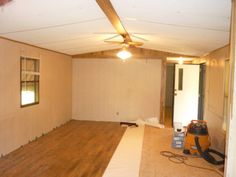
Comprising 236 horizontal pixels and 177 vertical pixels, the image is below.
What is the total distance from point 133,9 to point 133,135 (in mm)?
3598

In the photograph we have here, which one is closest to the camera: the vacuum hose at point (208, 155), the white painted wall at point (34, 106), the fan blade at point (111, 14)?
the fan blade at point (111, 14)

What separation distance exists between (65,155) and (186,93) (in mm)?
4500

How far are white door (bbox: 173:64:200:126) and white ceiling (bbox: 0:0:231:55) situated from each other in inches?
117

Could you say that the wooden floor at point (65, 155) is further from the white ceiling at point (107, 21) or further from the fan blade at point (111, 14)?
the fan blade at point (111, 14)

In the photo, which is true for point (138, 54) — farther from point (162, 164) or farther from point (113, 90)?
point (162, 164)

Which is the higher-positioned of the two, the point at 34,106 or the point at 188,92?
the point at 188,92

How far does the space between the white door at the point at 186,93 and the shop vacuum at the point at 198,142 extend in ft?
9.70

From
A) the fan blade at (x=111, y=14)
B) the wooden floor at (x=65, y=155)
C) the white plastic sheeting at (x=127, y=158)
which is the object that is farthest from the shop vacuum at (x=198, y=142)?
the fan blade at (x=111, y=14)

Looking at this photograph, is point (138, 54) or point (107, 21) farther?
point (138, 54)

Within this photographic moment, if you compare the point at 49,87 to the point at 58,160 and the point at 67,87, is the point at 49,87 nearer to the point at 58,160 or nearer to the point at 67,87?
the point at 67,87

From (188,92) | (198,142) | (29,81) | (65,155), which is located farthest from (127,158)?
(188,92)

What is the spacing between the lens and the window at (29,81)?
16.0 feet

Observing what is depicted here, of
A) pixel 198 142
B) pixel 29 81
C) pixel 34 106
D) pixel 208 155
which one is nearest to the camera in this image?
pixel 208 155

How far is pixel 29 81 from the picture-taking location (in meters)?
5.12
